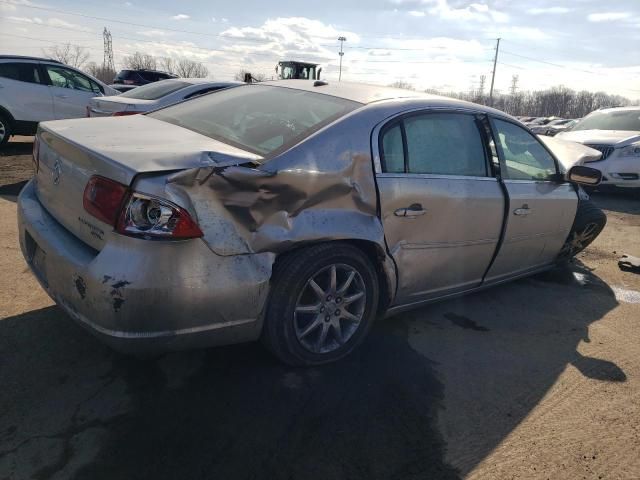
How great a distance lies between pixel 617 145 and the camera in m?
8.76

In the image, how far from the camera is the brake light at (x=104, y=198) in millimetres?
2133

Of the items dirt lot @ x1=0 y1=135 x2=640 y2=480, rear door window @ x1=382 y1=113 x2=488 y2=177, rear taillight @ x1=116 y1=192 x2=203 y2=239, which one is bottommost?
dirt lot @ x1=0 y1=135 x2=640 y2=480

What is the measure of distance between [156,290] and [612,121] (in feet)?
35.1

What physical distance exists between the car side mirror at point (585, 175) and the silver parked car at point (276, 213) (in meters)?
0.42

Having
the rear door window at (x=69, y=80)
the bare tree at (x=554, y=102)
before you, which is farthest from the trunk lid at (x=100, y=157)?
the bare tree at (x=554, y=102)

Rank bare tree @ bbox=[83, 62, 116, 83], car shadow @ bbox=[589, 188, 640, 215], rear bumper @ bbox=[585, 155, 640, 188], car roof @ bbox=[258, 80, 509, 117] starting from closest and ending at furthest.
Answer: car roof @ bbox=[258, 80, 509, 117] → car shadow @ bbox=[589, 188, 640, 215] → rear bumper @ bbox=[585, 155, 640, 188] → bare tree @ bbox=[83, 62, 116, 83]

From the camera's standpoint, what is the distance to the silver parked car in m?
2.12

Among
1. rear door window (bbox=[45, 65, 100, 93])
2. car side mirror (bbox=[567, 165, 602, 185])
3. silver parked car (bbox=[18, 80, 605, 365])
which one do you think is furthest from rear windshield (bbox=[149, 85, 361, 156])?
rear door window (bbox=[45, 65, 100, 93])

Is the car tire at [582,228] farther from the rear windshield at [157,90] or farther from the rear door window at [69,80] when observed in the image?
the rear door window at [69,80]

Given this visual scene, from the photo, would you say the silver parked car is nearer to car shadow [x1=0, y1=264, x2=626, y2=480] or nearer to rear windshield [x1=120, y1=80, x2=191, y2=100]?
car shadow [x1=0, y1=264, x2=626, y2=480]

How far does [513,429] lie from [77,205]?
2.39 metres

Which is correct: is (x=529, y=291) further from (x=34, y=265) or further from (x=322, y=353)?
(x=34, y=265)

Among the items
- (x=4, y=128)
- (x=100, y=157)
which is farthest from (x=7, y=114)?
(x=100, y=157)

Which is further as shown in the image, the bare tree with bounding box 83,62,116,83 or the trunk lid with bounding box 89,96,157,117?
the bare tree with bounding box 83,62,116,83
